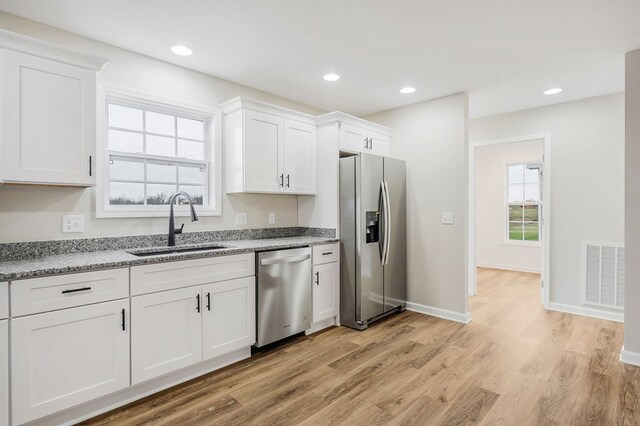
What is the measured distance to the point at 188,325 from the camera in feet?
7.75

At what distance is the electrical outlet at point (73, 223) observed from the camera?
2341 mm

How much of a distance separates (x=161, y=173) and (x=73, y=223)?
800mm

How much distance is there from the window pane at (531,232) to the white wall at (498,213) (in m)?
0.16

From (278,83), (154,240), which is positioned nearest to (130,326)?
(154,240)

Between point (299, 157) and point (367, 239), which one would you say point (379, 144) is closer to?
point (299, 157)

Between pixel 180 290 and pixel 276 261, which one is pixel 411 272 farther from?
pixel 180 290

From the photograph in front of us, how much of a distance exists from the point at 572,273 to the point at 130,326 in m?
4.56

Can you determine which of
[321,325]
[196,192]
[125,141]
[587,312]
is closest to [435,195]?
[321,325]

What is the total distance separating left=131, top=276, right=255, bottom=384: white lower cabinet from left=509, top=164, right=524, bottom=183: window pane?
229 inches

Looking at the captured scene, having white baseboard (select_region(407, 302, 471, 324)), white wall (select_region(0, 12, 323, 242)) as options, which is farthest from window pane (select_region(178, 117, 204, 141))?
white baseboard (select_region(407, 302, 471, 324))

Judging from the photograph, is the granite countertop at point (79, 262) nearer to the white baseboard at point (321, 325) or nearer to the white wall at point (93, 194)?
the white wall at point (93, 194)

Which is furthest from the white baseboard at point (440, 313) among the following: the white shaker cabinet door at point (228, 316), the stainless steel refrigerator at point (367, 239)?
the white shaker cabinet door at point (228, 316)

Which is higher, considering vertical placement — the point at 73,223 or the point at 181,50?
the point at 181,50

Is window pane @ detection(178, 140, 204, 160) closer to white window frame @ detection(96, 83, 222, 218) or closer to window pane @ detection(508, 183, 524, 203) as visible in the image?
white window frame @ detection(96, 83, 222, 218)
